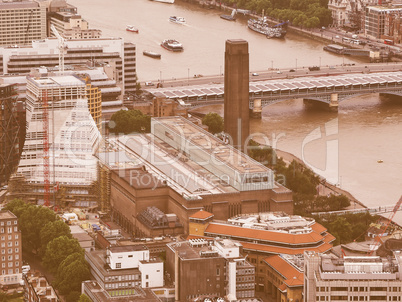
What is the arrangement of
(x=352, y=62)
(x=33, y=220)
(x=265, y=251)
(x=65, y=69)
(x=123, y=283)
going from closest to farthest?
(x=123, y=283) < (x=265, y=251) < (x=33, y=220) < (x=65, y=69) < (x=352, y=62)

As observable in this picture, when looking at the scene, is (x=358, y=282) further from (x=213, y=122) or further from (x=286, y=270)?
(x=213, y=122)

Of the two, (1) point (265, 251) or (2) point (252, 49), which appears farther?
(2) point (252, 49)

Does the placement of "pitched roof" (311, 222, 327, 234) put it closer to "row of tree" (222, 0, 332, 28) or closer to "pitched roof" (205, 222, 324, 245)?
"pitched roof" (205, 222, 324, 245)

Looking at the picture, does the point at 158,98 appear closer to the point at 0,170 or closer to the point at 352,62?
the point at 0,170

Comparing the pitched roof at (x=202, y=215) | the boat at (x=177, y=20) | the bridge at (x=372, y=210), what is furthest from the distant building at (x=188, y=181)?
the boat at (x=177, y=20)

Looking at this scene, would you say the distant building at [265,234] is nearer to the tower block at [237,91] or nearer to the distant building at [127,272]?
the distant building at [127,272]

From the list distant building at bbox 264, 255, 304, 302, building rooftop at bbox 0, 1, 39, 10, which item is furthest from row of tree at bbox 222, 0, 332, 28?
distant building at bbox 264, 255, 304, 302

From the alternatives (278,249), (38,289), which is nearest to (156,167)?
(278,249)

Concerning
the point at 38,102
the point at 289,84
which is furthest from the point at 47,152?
the point at 289,84
